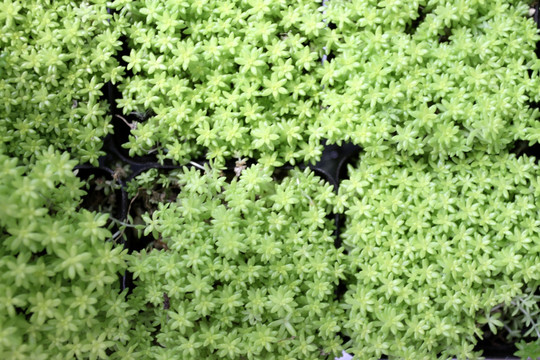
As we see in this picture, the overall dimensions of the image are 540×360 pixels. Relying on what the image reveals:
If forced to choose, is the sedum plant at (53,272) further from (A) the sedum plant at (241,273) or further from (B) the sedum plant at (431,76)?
(B) the sedum plant at (431,76)

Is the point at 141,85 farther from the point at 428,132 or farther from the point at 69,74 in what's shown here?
the point at 428,132

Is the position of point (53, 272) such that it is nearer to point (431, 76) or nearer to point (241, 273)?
point (241, 273)

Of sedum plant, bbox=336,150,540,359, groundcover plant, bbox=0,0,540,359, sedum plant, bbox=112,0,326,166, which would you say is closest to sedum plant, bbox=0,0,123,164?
groundcover plant, bbox=0,0,540,359

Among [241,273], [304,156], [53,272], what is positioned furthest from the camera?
[304,156]

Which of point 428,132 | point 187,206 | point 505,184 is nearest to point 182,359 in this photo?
point 187,206

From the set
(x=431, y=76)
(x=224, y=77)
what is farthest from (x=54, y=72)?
(x=431, y=76)

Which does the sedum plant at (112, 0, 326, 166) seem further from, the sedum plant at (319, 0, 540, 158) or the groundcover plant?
the sedum plant at (319, 0, 540, 158)

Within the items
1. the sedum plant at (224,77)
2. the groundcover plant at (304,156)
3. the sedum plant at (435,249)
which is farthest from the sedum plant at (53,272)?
the sedum plant at (435,249)
